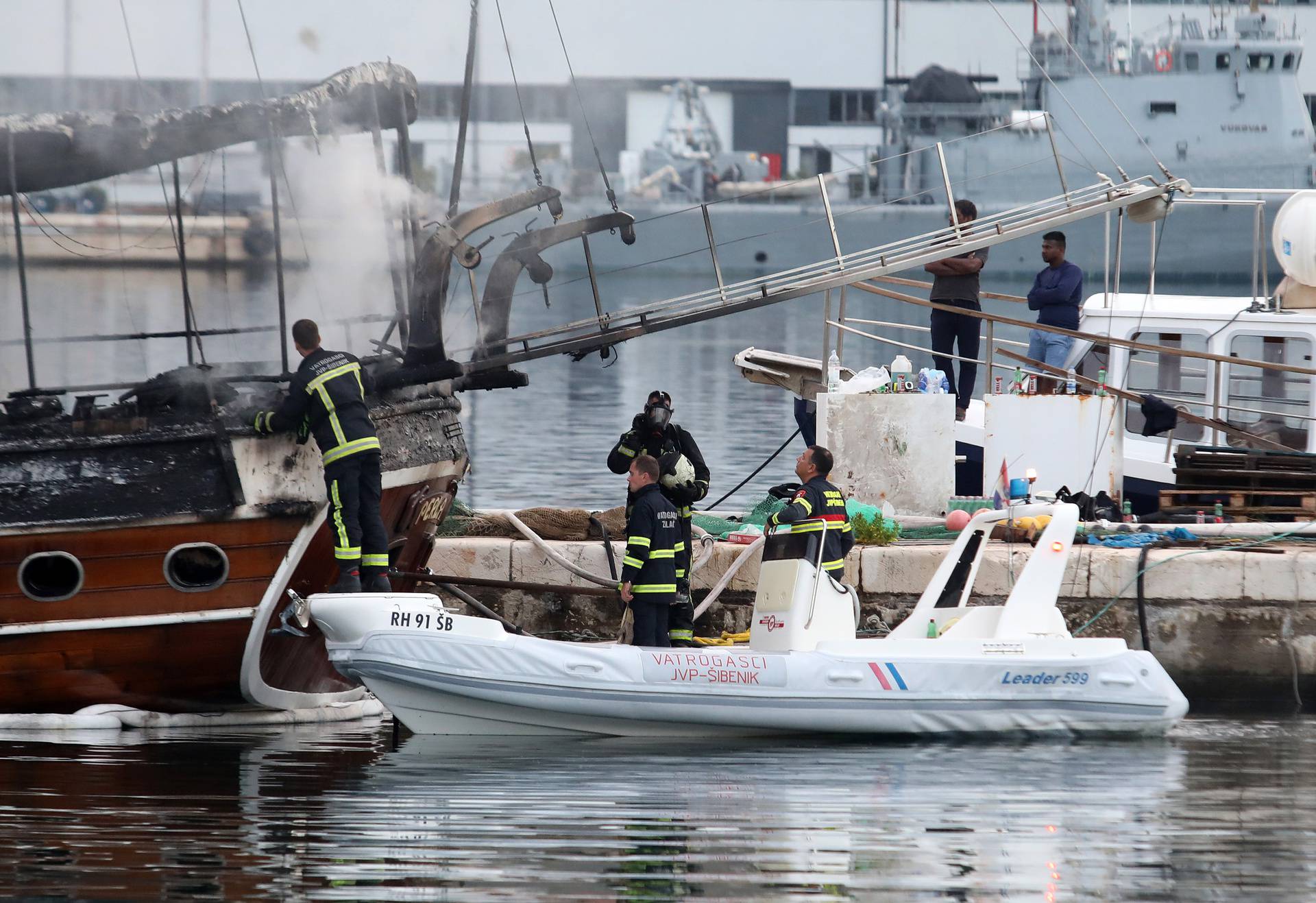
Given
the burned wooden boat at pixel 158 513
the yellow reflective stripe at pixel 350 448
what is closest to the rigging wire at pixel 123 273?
the burned wooden boat at pixel 158 513

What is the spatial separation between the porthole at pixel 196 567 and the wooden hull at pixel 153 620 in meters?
0.04

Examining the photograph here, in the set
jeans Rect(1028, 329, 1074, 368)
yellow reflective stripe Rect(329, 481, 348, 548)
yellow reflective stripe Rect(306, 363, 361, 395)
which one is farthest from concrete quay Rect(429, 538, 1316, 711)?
jeans Rect(1028, 329, 1074, 368)

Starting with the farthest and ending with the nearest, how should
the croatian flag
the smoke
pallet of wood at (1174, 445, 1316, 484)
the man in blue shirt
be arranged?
the man in blue shirt < pallet of wood at (1174, 445, 1316, 484) < the croatian flag < the smoke

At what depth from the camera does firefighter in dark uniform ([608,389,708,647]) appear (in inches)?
420

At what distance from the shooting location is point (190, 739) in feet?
32.4

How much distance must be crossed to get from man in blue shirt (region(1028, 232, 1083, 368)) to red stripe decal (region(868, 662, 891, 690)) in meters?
5.14

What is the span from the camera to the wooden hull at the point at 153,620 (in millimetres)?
9773

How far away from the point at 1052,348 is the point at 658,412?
17.0 ft

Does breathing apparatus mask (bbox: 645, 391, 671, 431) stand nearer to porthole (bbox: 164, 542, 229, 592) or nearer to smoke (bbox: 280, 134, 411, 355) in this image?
smoke (bbox: 280, 134, 411, 355)

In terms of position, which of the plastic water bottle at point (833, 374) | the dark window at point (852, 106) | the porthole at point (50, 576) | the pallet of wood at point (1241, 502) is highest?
the dark window at point (852, 106)

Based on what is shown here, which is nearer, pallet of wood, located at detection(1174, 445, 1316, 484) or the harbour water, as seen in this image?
the harbour water

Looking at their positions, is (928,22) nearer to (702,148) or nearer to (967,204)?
(702,148)

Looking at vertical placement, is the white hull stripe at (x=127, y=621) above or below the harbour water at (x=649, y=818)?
above

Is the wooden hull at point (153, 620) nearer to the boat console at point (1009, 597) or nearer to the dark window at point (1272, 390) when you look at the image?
the boat console at point (1009, 597)
